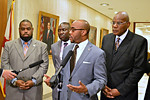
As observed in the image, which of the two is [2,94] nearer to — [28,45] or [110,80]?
[28,45]

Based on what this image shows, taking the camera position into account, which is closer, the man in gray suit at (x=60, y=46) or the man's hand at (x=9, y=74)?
the man's hand at (x=9, y=74)

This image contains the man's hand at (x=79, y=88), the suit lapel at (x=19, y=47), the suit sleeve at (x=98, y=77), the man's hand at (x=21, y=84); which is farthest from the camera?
the suit lapel at (x=19, y=47)

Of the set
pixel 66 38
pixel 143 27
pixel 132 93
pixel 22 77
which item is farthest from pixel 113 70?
pixel 143 27

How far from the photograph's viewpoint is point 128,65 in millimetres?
2342

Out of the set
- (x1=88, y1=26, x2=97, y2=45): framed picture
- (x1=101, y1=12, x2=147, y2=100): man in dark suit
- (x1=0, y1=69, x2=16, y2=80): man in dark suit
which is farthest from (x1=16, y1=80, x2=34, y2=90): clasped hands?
(x1=88, y1=26, x2=97, y2=45): framed picture

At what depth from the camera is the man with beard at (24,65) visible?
9.29 feet

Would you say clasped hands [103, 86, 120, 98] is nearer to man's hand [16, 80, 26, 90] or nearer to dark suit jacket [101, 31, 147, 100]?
dark suit jacket [101, 31, 147, 100]

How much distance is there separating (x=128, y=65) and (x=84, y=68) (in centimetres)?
69

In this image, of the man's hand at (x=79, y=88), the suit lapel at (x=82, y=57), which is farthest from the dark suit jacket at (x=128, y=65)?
the man's hand at (x=79, y=88)

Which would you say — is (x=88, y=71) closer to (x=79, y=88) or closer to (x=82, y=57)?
(x=82, y=57)

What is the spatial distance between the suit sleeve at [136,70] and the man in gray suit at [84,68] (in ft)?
1.44

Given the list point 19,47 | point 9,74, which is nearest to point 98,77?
point 9,74

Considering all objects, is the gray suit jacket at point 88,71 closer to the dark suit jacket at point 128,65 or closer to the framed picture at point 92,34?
the dark suit jacket at point 128,65

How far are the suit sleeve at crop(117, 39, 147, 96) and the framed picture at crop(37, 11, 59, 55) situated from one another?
338 cm
